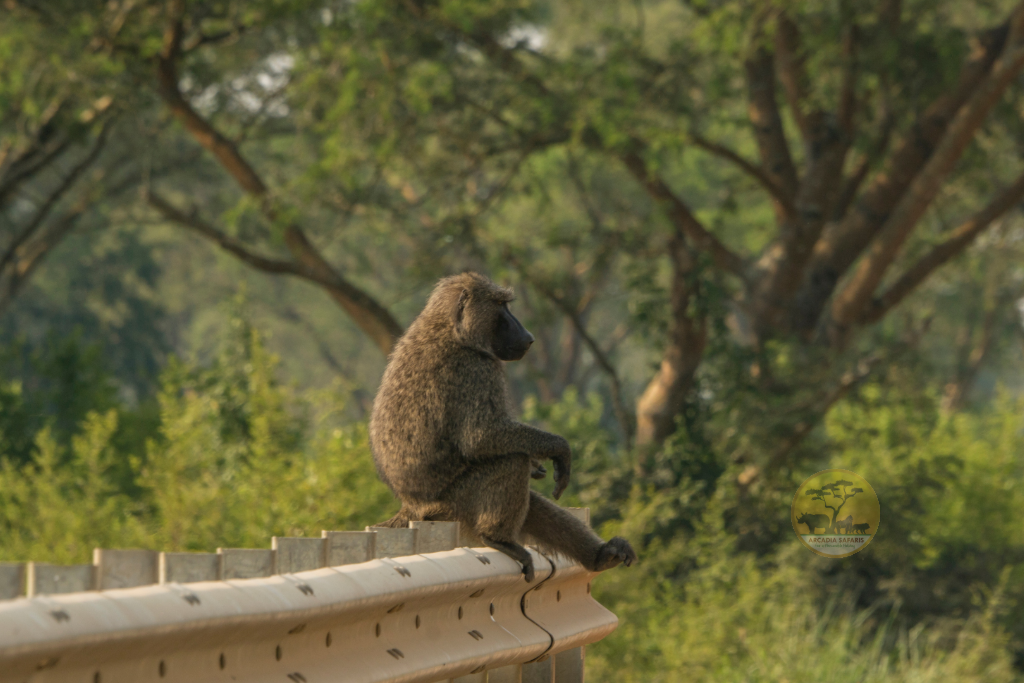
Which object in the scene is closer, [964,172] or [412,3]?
[412,3]

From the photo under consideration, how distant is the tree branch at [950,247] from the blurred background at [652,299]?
0.03 meters

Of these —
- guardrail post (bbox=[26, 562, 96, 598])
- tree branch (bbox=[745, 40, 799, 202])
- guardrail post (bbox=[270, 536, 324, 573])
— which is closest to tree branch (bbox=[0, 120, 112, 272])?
tree branch (bbox=[745, 40, 799, 202])

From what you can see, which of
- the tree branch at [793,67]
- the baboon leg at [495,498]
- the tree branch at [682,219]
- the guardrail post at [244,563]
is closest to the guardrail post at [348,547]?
the guardrail post at [244,563]

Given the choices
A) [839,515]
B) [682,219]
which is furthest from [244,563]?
[682,219]

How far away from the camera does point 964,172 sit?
15625 mm

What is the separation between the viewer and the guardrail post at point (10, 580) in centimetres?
188

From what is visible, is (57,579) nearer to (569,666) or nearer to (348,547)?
(348,547)

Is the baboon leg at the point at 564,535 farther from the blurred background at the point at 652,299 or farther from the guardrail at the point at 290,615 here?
the blurred background at the point at 652,299

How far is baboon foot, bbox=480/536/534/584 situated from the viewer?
3850 mm

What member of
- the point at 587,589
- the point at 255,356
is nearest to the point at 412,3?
the point at 255,356

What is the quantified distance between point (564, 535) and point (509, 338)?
0.89m

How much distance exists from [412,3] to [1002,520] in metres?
9.06

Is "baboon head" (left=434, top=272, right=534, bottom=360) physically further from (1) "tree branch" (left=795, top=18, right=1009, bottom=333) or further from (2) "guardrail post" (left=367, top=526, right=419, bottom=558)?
(1) "tree branch" (left=795, top=18, right=1009, bottom=333)

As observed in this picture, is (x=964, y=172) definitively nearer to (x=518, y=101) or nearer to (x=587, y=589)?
(x=518, y=101)
